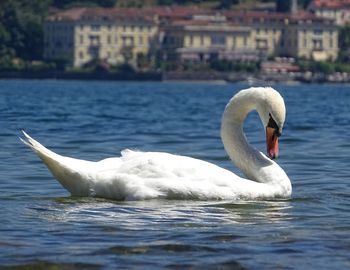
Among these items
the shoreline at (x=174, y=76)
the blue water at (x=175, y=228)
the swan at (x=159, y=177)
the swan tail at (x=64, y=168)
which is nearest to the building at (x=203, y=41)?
the shoreline at (x=174, y=76)

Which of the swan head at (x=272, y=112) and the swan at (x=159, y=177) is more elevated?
the swan head at (x=272, y=112)

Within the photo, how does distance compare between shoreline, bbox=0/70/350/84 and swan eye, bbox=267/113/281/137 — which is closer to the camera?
swan eye, bbox=267/113/281/137

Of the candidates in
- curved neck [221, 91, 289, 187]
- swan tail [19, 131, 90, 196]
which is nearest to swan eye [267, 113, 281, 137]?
curved neck [221, 91, 289, 187]

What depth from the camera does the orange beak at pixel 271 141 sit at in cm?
1562

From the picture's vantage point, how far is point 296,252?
12.0m

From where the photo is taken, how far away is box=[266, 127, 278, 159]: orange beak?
15.6m

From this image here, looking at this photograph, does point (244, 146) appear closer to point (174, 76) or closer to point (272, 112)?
point (272, 112)

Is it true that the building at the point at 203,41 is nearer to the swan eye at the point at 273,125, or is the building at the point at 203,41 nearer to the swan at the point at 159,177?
the swan eye at the point at 273,125

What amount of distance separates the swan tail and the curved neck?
1.78 m

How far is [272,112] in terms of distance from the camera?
1551 cm

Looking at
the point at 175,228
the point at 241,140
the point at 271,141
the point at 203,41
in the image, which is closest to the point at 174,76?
the point at 203,41

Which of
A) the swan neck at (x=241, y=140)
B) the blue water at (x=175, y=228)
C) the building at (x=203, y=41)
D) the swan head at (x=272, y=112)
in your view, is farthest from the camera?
the building at (x=203, y=41)

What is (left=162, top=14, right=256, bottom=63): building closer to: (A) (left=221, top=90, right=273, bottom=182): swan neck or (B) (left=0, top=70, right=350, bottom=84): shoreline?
(B) (left=0, top=70, right=350, bottom=84): shoreline

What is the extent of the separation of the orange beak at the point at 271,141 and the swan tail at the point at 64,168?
1.93 metres
